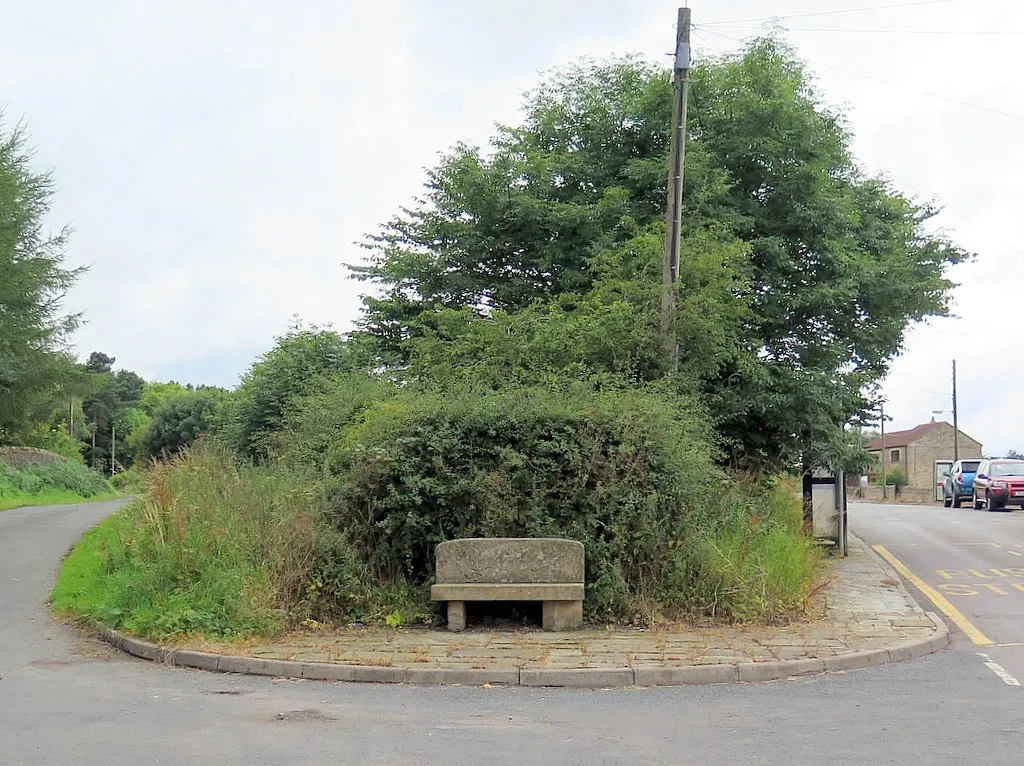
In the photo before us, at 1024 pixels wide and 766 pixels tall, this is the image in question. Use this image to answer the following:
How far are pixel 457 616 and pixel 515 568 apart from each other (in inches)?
31.2

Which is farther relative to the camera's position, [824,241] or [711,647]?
[824,241]

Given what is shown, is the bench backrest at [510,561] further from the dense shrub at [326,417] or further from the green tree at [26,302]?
the green tree at [26,302]

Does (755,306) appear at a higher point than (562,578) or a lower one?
higher

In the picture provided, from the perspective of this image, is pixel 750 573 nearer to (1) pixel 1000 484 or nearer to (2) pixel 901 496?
(1) pixel 1000 484

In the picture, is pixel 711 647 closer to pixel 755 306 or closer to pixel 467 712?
pixel 467 712

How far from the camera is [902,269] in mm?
19406

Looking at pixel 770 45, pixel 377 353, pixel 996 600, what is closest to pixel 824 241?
pixel 770 45

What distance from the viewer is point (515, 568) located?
35.0ft

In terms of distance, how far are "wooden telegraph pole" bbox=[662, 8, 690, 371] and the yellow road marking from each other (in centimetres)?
487

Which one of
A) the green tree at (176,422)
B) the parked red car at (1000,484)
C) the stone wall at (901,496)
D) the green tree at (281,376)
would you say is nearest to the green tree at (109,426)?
the green tree at (176,422)

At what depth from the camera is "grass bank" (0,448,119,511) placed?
32.1 metres

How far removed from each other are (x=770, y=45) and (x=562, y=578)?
13878mm

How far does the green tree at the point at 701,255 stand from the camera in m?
16.2

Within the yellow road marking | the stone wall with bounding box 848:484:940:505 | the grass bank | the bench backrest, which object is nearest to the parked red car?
the stone wall with bounding box 848:484:940:505
